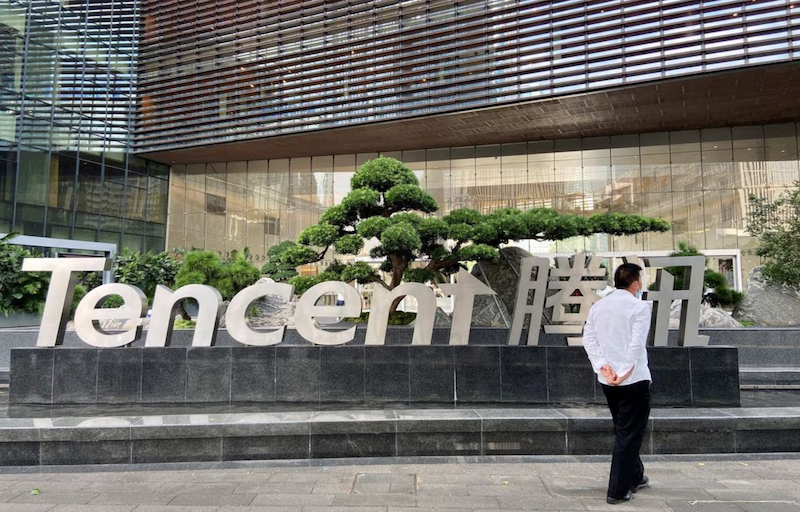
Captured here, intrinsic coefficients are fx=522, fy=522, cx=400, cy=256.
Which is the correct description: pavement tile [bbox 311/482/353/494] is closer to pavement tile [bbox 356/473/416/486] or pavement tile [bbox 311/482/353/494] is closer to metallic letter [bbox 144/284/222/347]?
pavement tile [bbox 356/473/416/486]

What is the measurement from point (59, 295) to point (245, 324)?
2.60 metres

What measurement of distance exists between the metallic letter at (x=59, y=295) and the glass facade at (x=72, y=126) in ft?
53.7

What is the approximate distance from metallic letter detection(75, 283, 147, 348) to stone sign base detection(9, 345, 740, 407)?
19 cm

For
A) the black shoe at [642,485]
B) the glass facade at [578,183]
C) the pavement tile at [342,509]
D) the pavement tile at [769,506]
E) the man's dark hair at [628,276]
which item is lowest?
the pavement tile at [342,509]

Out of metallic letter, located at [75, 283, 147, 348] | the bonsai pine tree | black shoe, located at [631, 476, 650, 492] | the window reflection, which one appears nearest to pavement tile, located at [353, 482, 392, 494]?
black shoe, located at [631, 476, 650, 492]

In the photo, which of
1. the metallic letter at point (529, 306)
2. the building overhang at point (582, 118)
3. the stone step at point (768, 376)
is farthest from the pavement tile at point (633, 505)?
the building overhang at point (582, 118)

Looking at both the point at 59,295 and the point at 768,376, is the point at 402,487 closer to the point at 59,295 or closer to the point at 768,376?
the point at 59,295

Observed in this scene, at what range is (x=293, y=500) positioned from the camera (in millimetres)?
4184

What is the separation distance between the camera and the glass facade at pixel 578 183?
72.0 feet

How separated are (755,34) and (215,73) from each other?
20326 millimetres

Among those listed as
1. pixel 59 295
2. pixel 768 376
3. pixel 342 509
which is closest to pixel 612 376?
pixel 342 509

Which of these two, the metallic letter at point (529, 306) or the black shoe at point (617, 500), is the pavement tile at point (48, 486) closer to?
the black shoe at point (617, 500)

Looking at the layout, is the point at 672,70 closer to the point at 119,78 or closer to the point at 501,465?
the point at 501,465

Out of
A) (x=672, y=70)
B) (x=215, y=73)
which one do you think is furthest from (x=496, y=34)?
(x=215, y=73)
